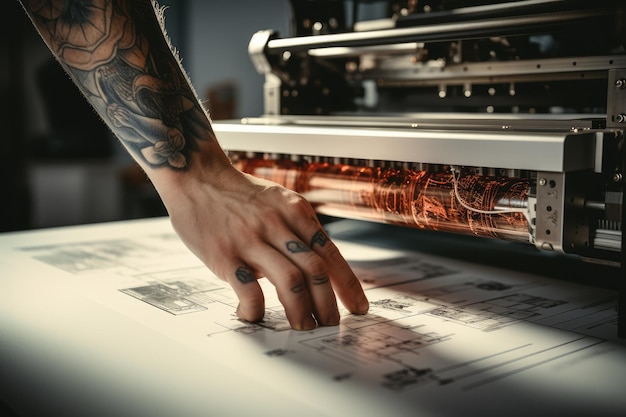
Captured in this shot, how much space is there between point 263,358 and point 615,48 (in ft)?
3.34

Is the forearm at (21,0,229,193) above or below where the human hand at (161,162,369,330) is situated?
above

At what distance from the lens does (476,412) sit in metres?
0.70

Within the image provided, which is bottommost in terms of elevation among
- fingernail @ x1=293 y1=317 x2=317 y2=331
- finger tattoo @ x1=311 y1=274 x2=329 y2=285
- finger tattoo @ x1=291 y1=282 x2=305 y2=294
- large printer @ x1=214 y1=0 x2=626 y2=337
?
fingernail @ x1=293 y1=317 x2=317 y2=331

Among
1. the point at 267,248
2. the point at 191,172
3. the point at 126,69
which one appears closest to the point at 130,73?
the point at 126,69

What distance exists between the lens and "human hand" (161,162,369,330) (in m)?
0.94

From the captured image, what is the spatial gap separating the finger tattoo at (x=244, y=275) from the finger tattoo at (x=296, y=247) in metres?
0.06

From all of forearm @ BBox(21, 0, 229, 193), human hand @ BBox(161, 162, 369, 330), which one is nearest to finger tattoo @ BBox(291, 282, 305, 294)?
human hand @ BBox(161, 162, 369, 330)

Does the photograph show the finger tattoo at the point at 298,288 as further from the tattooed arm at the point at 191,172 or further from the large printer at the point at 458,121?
the large printer at the point at 458,121

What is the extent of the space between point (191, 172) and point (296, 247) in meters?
0.23

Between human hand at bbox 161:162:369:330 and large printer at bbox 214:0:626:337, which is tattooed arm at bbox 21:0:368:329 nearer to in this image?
human hand at bbox 161:162:369:330

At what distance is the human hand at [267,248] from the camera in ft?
3.07

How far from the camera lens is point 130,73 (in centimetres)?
115

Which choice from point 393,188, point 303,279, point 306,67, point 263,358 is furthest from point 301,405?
point 306,67

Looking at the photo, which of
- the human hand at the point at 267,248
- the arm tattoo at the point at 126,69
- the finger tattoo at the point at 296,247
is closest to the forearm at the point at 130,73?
the arm tattoo at the point at 126,69
